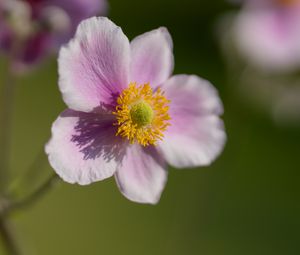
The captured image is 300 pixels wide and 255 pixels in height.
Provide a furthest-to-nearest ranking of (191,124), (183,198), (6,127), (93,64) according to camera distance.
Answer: (183,198) < (6,127) < (191,124) < (93,64)

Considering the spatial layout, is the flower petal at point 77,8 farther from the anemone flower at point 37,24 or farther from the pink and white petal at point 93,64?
the pink and white petal at point 93,64

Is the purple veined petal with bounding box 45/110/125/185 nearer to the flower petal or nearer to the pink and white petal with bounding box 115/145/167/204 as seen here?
the pink and white petal with bounding box 115/145/167/204

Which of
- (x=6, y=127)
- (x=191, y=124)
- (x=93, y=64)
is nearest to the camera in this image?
(x=93, y=64)

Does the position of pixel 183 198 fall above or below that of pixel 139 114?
below

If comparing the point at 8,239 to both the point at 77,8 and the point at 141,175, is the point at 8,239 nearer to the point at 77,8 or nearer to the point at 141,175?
the point at 141,175

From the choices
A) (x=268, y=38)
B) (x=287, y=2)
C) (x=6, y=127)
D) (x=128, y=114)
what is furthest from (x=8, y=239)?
(x=287, y=2)

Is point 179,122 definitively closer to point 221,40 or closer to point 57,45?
point 57,45

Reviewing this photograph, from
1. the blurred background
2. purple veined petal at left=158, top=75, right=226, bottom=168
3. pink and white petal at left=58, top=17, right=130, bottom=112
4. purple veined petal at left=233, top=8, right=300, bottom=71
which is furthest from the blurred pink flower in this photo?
pink and white petal at left=58, top=17, right=130, bottom=112
